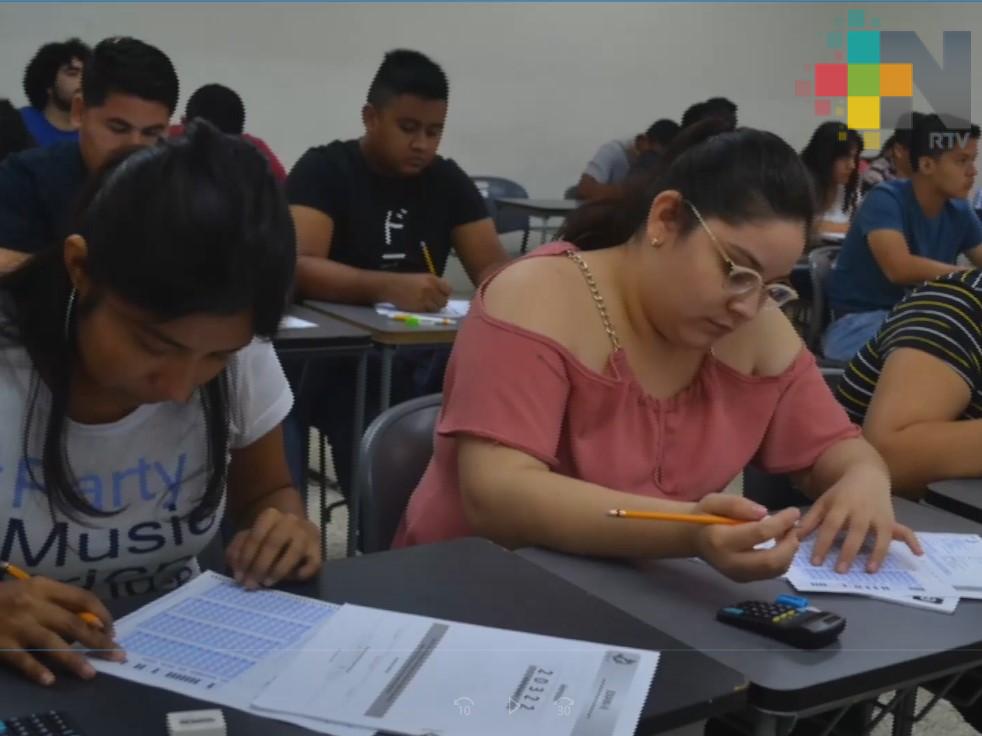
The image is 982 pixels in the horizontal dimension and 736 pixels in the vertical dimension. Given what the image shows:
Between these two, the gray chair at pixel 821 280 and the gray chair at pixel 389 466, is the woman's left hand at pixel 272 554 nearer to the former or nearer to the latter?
the gray chair at pixel 389 466

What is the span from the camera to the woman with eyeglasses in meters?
1.10

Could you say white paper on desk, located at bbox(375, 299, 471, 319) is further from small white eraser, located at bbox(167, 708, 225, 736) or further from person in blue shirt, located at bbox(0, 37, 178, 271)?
small white eraser, located at bbox(167, 708, 225, 736)

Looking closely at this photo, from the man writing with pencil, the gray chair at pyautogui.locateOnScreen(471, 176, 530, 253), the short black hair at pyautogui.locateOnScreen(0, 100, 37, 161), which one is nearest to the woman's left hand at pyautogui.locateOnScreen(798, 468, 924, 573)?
the gray chair at pyautogui.locateOnScreen(471, 176, 530, 253)

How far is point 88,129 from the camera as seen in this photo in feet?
6.71

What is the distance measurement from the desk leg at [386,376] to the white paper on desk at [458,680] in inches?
55.5

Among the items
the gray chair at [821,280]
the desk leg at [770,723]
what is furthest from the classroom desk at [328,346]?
the desk leg at [770,723]

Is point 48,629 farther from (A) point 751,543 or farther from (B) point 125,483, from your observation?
(A) point 751,543

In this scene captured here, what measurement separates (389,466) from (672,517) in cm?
43

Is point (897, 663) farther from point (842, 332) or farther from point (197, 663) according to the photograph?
point (842, 332)

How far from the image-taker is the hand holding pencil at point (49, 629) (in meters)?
0.72

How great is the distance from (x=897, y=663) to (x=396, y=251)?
1.92m

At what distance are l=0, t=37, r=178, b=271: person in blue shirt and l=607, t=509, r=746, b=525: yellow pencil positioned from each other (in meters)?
1.28

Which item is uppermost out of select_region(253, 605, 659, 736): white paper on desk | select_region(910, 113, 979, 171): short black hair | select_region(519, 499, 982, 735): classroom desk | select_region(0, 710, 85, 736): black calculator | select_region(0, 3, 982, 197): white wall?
select_region(0, 3, 982, 197): white wall

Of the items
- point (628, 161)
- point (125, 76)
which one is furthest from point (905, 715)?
point (125, 76)
